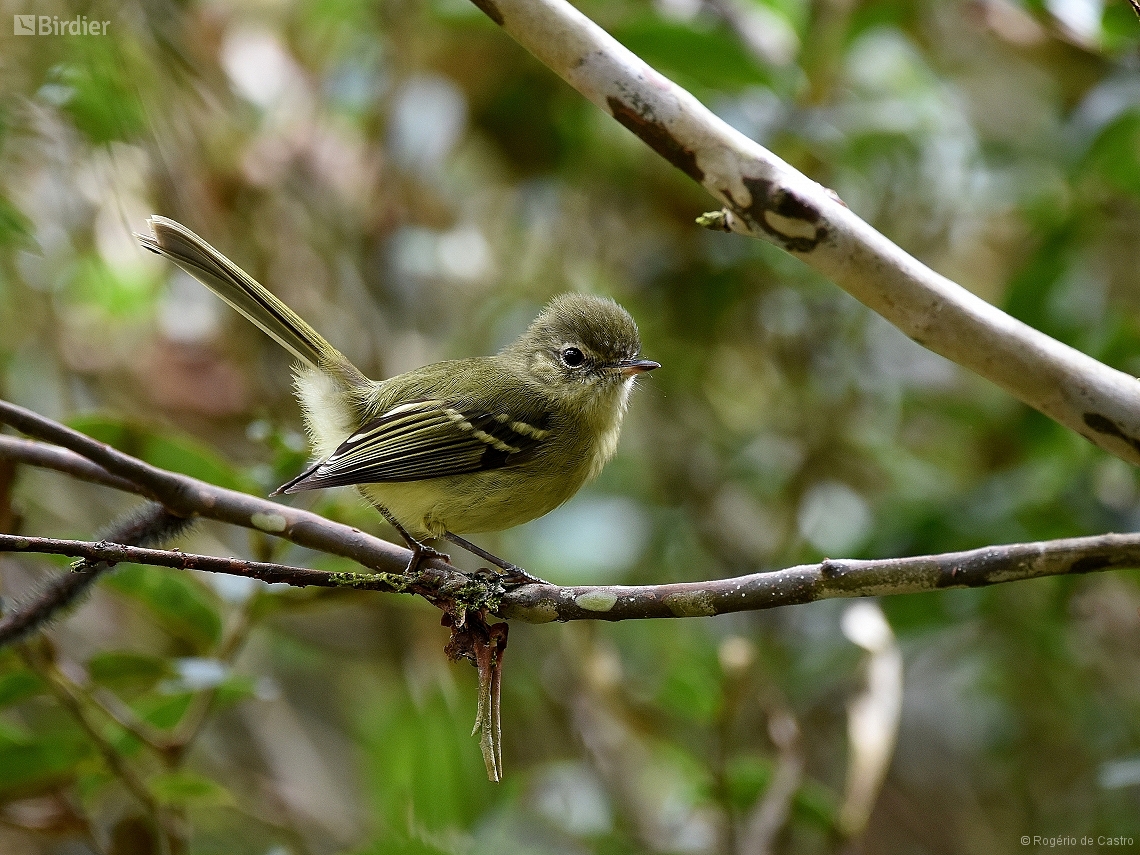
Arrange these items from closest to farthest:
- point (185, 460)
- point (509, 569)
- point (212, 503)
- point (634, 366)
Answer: point (212, 503)
point (509, 569)
point (185, 460)
point (634, 366)

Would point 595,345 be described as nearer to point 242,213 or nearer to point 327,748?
point 242,213

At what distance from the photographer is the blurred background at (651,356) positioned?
317 cm

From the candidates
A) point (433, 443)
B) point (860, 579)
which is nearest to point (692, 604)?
point (860, 579)

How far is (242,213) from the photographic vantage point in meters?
4.12

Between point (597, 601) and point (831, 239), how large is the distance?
672 millimetres

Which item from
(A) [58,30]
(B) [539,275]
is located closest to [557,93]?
(B) [539,275]

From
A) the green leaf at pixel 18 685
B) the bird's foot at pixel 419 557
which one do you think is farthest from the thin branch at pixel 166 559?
the green leaf at pixel 18 685

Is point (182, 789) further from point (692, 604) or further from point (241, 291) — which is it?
point (692, 604)

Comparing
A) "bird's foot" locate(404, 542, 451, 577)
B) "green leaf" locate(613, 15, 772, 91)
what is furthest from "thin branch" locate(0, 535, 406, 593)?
"green leaf" locate(613, 15, 772, 91)

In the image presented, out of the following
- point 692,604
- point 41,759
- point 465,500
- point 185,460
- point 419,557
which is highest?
point 465,500

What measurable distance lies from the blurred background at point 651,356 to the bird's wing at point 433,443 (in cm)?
19

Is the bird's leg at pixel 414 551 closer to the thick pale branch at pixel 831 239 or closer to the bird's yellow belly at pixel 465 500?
the bird's yellow belly at pixel 465 500

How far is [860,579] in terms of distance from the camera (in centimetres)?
157

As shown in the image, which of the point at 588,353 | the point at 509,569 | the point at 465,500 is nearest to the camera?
the point at 509,569
